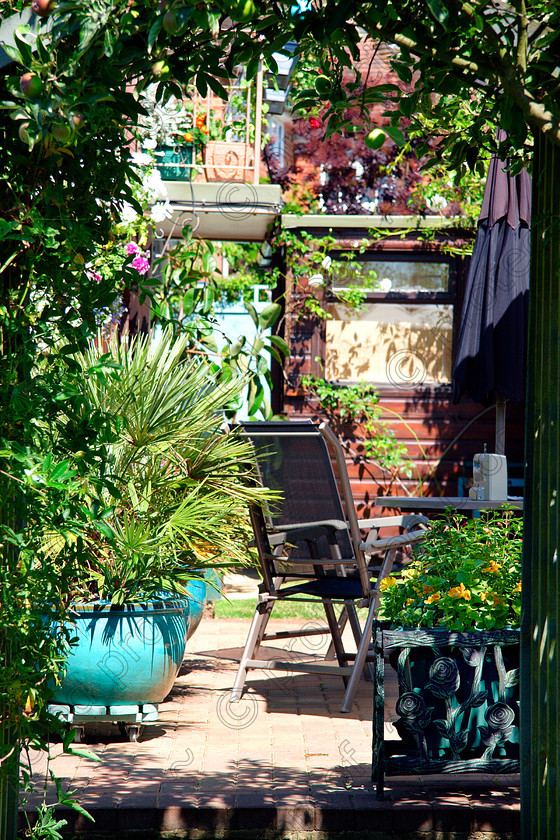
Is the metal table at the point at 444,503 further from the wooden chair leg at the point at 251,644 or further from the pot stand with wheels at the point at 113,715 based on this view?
the pot stand with wheels at the point at 113,715

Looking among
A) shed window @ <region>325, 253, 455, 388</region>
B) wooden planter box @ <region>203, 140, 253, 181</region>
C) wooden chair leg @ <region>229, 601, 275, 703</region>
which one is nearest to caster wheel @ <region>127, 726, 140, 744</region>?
wooden chair leg @ <region>229, 601, 275, 703</region>

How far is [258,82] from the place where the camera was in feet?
24.4

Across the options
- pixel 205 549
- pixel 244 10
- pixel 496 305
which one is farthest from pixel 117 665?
pixel 496 305

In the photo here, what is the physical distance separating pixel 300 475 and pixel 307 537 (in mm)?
334

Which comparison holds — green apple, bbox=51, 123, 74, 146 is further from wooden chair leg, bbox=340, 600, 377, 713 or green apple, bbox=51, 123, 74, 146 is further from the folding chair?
wooden chair leg, bbox=340, 600, 377, 713

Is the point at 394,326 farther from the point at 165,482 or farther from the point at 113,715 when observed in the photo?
the point at 113,715

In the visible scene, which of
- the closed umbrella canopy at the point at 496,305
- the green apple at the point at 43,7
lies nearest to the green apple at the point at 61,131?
the green apple at the point at 43,7

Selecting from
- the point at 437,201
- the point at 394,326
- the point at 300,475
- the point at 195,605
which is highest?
the point at 437,201

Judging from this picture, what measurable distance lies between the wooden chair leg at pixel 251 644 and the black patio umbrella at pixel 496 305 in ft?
9.46

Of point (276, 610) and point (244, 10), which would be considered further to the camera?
point (276, 610)

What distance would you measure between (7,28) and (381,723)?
212 centimetres

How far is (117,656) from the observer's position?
324 cm

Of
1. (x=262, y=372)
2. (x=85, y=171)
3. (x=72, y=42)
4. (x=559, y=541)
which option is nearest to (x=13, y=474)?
(x=85, y=171)

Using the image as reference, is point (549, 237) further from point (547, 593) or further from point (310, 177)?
point (310, 177)
